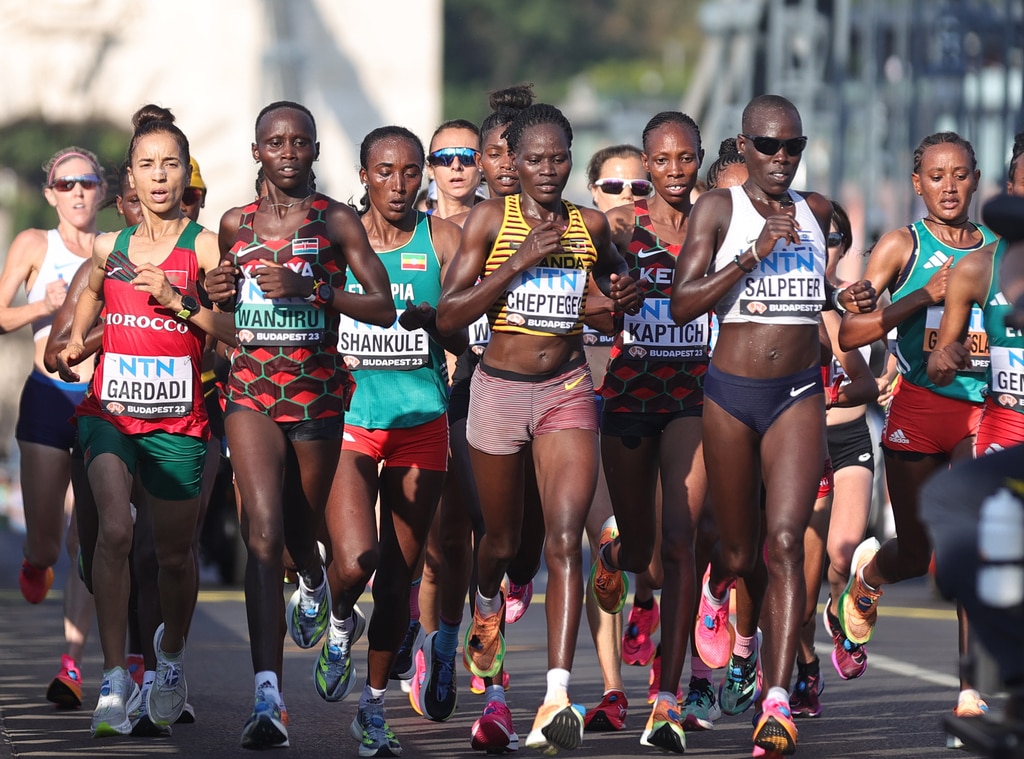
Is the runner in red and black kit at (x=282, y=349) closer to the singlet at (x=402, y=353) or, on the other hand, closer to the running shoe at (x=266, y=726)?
the running shoe at (x=266, y=726)

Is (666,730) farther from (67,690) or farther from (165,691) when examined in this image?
(67,690)

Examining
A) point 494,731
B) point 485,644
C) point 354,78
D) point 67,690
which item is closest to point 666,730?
point 494,731

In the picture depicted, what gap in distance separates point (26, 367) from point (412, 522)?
40.2 meters

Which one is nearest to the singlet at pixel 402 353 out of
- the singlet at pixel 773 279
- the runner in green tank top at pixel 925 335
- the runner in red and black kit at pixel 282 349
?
the runner in red and black kit at pixel 282 349

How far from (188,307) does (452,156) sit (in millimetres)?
2200

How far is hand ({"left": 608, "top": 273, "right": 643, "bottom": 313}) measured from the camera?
8125 mm

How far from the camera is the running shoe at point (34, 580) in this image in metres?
10.7

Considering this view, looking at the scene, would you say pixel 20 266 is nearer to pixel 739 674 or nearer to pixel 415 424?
pixel 415 424

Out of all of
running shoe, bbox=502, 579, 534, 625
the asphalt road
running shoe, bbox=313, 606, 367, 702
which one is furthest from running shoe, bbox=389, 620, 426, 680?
running shoe, bbox=313, 606, 367, 702

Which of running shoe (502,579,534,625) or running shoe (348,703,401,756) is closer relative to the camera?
running shoe (348,703,401,756)

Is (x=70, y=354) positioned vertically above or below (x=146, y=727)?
above

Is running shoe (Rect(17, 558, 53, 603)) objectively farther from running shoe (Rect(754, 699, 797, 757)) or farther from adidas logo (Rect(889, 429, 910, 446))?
running shoe (Rect(754, 699, 797, 757))

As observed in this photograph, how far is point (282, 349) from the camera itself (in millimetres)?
8219

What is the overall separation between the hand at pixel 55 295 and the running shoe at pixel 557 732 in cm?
381
